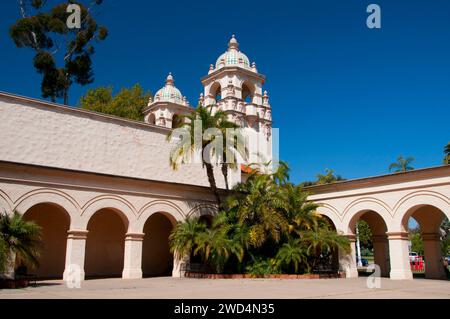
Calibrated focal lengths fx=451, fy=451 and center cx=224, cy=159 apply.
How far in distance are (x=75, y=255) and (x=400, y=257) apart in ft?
45.7

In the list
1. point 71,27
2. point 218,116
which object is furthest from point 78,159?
point 71,27

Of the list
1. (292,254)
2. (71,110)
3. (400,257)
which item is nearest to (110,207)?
(71,110)

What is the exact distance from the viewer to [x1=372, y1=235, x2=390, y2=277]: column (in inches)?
944

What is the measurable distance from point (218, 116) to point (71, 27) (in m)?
19.1

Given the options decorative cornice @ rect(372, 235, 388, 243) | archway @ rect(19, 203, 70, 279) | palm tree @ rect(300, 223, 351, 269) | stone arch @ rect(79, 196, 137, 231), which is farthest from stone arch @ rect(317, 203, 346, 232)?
archway @ rect(19, 203, 70, 279)

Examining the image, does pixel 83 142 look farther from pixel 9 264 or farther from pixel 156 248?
pixel 9 264

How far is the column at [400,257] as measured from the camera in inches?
774

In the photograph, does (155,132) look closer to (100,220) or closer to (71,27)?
(100,220)

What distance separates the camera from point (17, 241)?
14211 millimetres

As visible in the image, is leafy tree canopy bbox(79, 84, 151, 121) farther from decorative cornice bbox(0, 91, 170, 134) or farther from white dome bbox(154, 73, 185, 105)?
decorative cornice bbox(0, 91, 170, 134)

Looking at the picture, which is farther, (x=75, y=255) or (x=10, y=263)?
(x=75, y=255)

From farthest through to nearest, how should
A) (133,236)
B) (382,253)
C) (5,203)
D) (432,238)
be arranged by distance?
(382,253)
(432,238)
(133,236)
(5,203)

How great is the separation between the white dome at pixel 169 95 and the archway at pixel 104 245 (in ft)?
74.2

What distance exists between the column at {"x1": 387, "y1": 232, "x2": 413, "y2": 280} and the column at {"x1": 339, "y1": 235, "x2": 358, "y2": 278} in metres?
2.05
